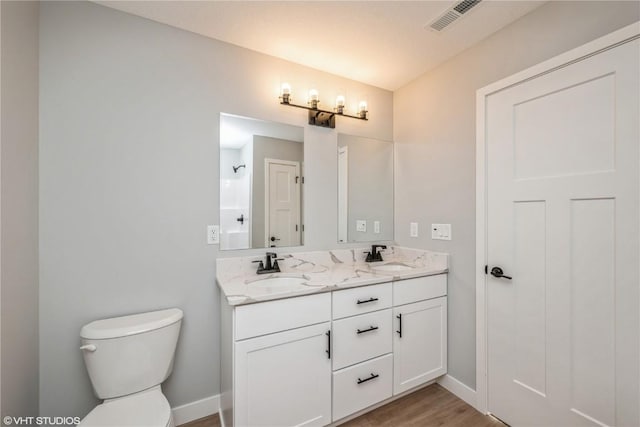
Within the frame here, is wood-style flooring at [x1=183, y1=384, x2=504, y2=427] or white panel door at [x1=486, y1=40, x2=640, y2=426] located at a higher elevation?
white panel door at [x1=486, y1=40, x2=640, y2=426]

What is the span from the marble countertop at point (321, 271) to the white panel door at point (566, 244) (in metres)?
0.51

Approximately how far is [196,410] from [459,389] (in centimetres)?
180

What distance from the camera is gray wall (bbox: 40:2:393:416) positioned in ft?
4.64

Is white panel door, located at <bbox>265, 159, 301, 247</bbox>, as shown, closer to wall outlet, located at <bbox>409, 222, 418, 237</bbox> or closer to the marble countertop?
the marble countertop

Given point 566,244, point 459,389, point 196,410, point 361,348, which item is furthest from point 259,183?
point 459,389

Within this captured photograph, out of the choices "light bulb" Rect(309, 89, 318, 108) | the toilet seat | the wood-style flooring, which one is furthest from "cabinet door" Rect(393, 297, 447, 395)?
"light bulb" Rect(309, 89, 318, 108)

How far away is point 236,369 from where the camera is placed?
130 centimetres

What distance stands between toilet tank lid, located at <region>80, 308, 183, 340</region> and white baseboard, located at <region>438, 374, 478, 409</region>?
193 centimetres

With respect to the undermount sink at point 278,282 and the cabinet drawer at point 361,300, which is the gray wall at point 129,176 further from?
the cabinet drawer at point 361,300

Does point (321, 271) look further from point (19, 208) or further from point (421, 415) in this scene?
point (19, 208)

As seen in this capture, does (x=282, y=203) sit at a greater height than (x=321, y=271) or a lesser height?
greater

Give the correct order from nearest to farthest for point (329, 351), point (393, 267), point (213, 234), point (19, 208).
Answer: point (19, 208)
point (329, 351)
point (213, 234)
point (393, 267)

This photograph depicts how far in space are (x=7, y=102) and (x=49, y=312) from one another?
40.3 inches

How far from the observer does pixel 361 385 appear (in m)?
1.65
